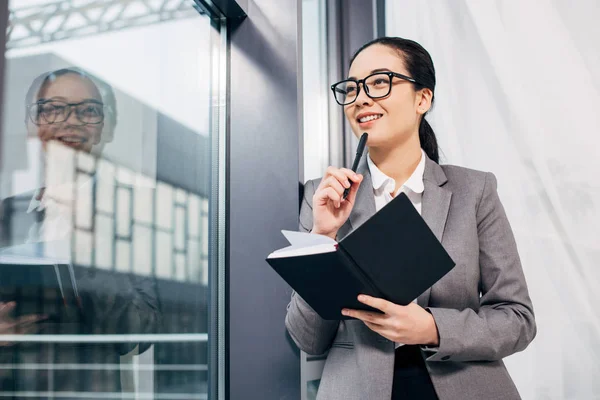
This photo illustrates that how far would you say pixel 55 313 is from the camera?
3.64ft

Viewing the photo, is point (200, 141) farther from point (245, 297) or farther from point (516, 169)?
point (516, 169)

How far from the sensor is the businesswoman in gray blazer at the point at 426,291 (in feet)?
4.21

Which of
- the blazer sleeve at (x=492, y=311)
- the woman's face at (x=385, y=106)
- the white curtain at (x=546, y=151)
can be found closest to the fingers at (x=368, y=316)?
the blazer sleeve at (x=492, y=311)

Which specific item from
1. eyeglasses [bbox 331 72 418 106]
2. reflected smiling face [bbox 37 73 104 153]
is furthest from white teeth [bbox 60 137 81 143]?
eyeglasses [bbox 331 72 418 106]

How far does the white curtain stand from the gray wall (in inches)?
34.8

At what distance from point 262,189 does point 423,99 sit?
52 cm

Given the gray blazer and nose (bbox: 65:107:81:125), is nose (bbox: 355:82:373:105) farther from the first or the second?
nose (bbox: 65:107:81:125)

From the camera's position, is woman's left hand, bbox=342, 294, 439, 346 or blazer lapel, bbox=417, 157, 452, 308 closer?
woman's left hand, bbox=342, 294, 439, 346

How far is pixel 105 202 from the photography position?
48.8 inches

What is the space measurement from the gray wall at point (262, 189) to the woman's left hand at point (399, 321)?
53cm

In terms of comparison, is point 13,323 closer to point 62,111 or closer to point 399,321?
point 62,111

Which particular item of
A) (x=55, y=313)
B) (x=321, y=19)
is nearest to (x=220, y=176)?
(x=55, y=313)

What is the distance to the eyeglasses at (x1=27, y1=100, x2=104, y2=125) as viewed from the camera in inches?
41.3

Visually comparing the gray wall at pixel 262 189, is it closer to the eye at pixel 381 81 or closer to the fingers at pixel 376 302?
the eye at pixel 381 81
